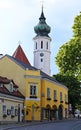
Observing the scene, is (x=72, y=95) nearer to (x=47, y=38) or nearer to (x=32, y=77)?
(x=32, y=77)

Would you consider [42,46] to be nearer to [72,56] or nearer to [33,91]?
[72,56]

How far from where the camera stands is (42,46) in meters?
136

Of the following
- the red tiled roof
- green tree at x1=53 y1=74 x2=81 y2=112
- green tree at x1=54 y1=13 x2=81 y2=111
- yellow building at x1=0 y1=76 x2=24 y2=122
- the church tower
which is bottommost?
yellow building at x1=0 y1=76 x2=24 y2=122

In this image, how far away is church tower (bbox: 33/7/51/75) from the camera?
132 m

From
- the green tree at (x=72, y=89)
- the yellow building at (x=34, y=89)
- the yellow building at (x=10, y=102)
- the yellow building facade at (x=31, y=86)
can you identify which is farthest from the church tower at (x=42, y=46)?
the yellow building at (x=10, y=102)

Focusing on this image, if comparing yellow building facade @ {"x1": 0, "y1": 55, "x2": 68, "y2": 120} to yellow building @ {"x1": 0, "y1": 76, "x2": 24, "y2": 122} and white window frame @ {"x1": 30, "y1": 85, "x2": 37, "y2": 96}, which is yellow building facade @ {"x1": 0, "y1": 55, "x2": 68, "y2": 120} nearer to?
white window frame @ {"x1": 30, "y1": 85, "x2": 37, "y2": 96}

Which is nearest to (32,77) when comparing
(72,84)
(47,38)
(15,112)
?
(15,112)

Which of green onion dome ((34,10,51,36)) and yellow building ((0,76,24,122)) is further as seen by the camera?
green onion dome ((34,10,51,36))

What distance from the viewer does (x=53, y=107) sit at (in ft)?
228

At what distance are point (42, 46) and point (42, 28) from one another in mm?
6984

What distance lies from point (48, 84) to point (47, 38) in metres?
69.2

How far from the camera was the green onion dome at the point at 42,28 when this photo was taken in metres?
131

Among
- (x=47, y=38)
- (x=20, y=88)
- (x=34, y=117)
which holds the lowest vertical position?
(x=34, y=117)

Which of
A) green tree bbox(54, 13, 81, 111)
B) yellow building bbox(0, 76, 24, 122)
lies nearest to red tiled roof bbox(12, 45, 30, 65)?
green tree bbox(54, 13, 81, 111)
